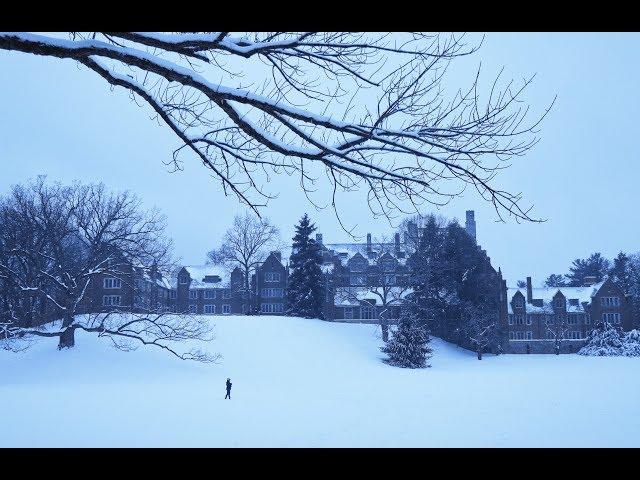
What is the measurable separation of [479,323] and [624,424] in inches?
1140

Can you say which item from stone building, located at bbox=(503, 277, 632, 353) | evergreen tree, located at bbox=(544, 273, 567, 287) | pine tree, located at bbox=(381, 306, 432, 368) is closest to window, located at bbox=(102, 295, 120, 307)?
pine tree, located at bbox=(381, 306, 432, 368)

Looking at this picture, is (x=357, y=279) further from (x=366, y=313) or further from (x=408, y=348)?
(x=408, y=348)

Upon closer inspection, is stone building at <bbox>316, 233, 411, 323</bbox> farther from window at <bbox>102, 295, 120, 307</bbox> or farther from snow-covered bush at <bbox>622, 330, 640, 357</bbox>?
window at <bbox>102, 295, 120, 307</bbox>

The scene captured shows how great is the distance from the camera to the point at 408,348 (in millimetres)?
38688

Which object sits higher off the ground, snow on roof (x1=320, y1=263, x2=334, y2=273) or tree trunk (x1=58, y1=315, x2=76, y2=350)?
snow on roof (x1=320, y1=263, x2=334, y2=273)

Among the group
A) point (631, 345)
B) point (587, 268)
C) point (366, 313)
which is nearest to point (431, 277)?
point (366, 313)

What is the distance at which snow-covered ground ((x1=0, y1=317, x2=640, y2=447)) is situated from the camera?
48.2 ft

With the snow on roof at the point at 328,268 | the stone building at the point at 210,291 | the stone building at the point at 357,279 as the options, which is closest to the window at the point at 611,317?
the stone building at the point at 357,279

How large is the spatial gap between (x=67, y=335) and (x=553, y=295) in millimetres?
52303

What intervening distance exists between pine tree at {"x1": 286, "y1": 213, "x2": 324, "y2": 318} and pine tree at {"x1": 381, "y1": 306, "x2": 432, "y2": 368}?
11.4 metres

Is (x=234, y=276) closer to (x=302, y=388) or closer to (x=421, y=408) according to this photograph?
(x=302, y=388)

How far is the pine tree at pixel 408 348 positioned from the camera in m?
38.5

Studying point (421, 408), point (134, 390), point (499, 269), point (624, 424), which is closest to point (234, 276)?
point (499, 269)

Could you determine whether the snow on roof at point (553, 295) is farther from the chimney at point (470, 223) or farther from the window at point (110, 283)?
the window at point (110, 283)
